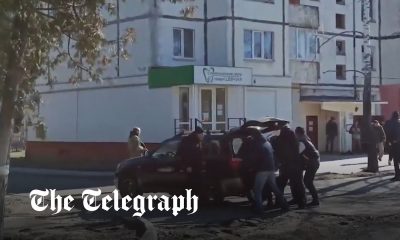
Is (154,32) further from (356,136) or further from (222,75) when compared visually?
(356,136)

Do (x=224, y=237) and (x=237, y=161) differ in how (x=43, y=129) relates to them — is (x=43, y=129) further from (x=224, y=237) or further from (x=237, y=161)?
(x=237, y=161)

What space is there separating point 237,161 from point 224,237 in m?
4.46

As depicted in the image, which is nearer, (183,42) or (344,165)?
(344,165)

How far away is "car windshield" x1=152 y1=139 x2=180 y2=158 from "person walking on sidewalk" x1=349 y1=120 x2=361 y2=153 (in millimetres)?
20669

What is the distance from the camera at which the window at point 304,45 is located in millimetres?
34031

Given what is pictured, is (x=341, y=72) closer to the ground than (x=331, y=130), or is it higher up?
higher up

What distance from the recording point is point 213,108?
28250 mm

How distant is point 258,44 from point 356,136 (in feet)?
27.9

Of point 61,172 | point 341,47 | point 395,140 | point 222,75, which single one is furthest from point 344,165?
point 341,47

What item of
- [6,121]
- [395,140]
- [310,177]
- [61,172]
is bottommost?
[61,172]

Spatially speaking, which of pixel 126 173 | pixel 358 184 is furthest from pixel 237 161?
pixel 358 184

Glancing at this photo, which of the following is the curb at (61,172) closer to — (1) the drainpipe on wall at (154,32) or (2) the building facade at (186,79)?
(2) the building facade at (186,79)

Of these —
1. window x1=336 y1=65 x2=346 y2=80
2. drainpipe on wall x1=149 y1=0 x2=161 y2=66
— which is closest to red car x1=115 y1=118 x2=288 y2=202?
drainpipe on wall x1=149 y1=0 x2=161 y2=66

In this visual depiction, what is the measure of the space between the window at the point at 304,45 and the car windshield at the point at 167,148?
65.3 feet
